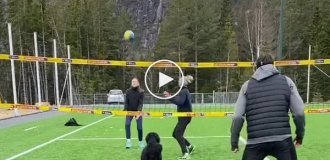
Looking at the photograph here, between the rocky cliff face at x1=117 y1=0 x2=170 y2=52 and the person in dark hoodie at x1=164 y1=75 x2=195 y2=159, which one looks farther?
the rocky cliff face at x1=117 y1=0 x2=170 y2=52

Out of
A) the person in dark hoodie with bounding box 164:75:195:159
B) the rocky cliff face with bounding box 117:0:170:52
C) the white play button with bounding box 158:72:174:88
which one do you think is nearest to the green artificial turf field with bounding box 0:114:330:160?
the person in dark hoodie with bounding box 164:75:195:159

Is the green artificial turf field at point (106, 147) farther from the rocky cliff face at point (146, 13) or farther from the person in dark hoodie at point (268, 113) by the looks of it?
the rocky cliff face at point (146, 13)

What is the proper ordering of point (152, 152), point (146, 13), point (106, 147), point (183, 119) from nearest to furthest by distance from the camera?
→ point (152, 152)
point (183, 119)
point (106, 147)
point (146, 13)

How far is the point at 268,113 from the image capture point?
199 inches

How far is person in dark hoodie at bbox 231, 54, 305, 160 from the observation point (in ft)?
16.6

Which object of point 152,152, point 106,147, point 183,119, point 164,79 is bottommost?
point 106,147

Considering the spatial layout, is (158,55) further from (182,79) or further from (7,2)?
(182,79)

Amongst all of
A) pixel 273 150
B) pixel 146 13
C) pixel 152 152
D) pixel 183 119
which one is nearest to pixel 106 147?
pixel 183 119

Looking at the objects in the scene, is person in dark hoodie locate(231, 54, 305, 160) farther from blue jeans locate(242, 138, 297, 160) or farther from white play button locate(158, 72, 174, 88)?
white play button locate(158, 72, 174, 88)

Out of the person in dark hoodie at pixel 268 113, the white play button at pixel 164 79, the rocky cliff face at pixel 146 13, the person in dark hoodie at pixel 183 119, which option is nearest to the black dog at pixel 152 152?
the person in dark hoodie at pixel 183 119

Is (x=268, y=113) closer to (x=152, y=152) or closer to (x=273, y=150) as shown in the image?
(x=273, y=150)

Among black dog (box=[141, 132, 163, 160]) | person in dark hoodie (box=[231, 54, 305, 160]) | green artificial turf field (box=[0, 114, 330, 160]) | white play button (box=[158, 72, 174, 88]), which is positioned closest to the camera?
person in dark hoodie (box=[231, 54, 305, 160])

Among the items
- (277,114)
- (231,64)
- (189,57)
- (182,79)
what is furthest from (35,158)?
(189,57)

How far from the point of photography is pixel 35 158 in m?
10.0
